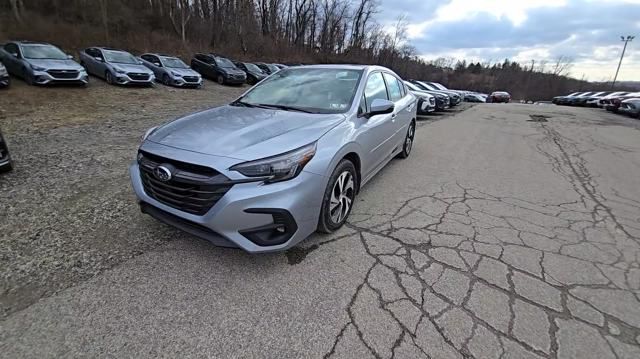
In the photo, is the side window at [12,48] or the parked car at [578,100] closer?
the side window at [12,48]

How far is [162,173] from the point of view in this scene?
8.23 feet

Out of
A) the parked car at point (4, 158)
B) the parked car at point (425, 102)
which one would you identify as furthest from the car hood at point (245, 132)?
the parked car at point (425, 102)

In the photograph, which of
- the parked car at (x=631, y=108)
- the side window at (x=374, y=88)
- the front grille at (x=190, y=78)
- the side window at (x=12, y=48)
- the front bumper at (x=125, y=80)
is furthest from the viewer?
the parked car at (x=631, y=108)

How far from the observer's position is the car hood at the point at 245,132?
251cm

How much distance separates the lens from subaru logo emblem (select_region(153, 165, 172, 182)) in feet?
8.15

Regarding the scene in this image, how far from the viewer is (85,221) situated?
3.26 meters

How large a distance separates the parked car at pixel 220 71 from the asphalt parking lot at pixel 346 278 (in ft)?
54.7

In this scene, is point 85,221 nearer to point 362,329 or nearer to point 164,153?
point 164,153

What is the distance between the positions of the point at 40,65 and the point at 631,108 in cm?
2687

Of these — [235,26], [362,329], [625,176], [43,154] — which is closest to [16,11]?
[235,26]

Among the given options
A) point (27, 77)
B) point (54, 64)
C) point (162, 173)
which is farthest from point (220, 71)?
point (162, 173)

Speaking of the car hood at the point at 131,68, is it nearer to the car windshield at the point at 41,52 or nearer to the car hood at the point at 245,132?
the car windshield at the point at 41,52

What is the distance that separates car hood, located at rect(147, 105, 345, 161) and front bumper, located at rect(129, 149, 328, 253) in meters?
0.17

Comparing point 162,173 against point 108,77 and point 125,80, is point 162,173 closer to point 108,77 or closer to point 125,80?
point 125,80
